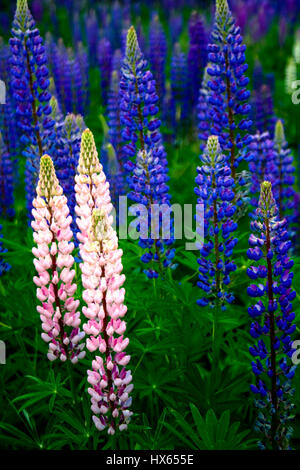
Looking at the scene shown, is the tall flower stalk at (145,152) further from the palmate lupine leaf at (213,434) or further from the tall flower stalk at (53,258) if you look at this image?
the palmate lupine leaf at (213,434)

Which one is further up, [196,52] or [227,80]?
[196,52]

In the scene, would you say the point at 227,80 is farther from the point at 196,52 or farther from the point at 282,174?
the point at 196,52

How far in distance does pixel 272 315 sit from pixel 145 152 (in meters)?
1.31

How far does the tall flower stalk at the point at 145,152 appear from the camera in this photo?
3631 millimetres

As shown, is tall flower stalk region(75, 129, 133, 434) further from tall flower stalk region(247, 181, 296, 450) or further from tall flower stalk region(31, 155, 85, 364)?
tall flower stalk region(247, 181, 296, 450)

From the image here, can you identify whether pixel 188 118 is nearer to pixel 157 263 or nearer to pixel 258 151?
pixel 258 151

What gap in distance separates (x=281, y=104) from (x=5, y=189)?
6.18 m

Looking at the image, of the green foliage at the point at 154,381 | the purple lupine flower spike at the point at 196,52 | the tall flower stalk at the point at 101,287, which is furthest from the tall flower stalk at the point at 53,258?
the purple lupine flower spike at the point at 196,52

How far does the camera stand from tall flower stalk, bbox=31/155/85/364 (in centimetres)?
272

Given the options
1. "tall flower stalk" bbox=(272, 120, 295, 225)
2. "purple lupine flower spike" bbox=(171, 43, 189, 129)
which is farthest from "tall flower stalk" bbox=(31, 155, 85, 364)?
"purple lupine flower spike" bbox=(171, 43, 189, 129)

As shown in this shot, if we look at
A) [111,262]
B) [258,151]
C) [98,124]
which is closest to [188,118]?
[98,124]

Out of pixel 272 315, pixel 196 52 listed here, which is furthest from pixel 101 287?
pixel 196 52

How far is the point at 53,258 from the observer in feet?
9.39

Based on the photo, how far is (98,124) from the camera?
7.16 m
